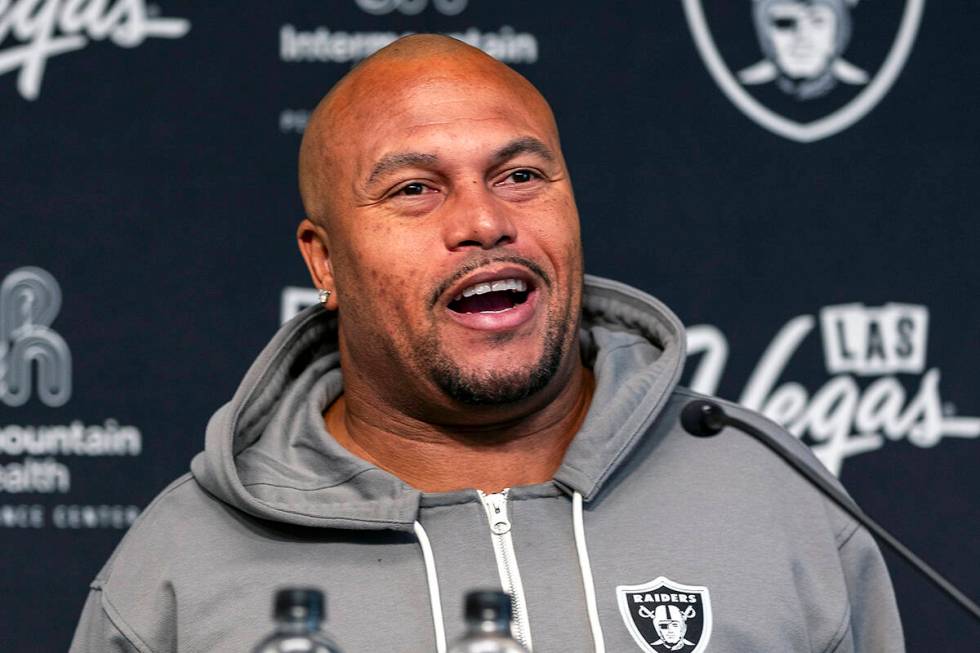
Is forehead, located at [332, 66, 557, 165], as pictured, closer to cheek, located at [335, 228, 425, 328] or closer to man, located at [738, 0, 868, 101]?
cheek, located at [335, 228, 425, 328]

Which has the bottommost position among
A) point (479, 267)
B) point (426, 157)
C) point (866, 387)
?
point (866, 387)

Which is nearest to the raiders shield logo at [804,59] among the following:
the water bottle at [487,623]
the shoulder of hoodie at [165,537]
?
the shoulder of hoodie at [165,537]

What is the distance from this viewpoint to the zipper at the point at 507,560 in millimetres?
1626

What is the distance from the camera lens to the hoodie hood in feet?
5.66

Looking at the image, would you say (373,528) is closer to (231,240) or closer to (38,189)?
(231,240)

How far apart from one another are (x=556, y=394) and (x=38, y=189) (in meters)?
0.99

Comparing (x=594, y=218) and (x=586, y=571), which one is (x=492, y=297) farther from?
(x=594, y=218)

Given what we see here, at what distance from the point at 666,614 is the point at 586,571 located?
0.34 feet

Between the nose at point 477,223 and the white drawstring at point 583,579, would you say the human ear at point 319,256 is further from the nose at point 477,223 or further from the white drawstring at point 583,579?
the white drawstring at point 583,579

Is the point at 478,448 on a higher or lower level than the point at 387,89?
lower


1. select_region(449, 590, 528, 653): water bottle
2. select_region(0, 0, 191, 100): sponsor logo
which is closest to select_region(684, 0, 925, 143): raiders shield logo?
select_region(0, 0, 191, 100): sponsor logo

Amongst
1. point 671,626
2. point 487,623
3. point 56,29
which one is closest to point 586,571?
point 671,626

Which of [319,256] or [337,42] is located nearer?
[319,256]

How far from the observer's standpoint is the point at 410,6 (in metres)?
2.36
